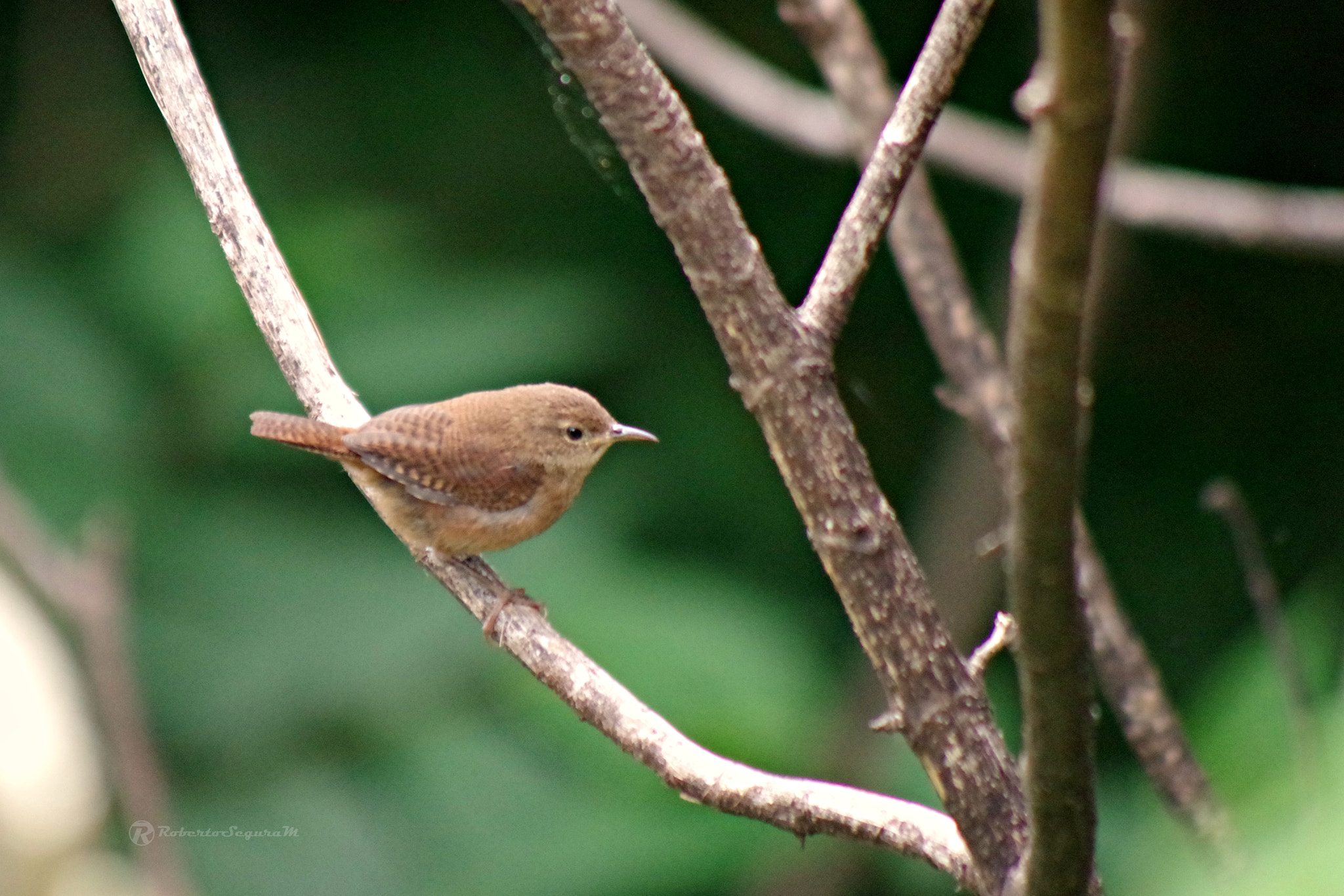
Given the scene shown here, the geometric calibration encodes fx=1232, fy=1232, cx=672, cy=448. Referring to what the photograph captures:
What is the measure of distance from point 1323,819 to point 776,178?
13.3 ft

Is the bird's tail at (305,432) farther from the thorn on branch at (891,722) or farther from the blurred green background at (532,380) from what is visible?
the thorn on branch at (891,722)

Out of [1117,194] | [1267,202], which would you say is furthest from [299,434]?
[1267,202]

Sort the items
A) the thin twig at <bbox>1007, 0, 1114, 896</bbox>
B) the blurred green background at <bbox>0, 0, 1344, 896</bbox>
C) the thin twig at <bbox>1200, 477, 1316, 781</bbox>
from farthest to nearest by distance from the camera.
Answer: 1. the blurred green background at <bbox>0, 0, 1344, 896</bbox>
2. the thin twig at <bbox>1200, 477, 1316, 781</bbox>
3. the thin twig at <bbox>1007, 0, 1114, 896</bbox>

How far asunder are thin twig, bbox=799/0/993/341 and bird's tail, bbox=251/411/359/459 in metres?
1.42

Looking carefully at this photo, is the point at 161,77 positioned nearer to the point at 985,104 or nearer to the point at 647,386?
the point at 647,386

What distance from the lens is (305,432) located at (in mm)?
2846

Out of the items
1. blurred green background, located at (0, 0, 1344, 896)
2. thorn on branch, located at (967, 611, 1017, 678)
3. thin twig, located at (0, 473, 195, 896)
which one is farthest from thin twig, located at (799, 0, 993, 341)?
blurred green background, located at (0, 0, 1344, 896)

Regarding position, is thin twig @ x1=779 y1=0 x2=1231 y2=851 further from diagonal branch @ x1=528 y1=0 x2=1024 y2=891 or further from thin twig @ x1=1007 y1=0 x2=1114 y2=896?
thin twig @ x1=1007 y1=0 x2=1114 y2=896

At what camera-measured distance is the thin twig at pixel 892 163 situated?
169 centimetres

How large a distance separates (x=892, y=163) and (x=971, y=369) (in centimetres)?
150

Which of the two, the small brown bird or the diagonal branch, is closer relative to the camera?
the diagonal branch

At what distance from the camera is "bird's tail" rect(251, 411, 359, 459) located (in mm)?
2771

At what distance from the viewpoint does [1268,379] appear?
181 inches

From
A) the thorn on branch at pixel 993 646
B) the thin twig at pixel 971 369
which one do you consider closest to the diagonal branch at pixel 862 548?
the thorn on branch at pixel 993 646
